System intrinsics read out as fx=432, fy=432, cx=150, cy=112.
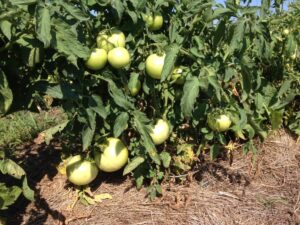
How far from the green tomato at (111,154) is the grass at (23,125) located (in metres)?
1.42

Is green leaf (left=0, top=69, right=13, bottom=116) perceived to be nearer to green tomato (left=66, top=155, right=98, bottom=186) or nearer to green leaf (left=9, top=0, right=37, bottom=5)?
green leaf (left=9, top=0, right=37, bottom=5)

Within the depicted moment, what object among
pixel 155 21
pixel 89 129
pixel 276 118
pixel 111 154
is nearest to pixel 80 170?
pixel 111 154

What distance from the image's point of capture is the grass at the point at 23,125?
12.3ft

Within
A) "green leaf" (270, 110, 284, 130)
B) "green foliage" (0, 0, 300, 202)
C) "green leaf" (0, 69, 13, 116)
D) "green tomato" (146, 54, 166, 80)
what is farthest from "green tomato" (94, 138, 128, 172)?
"green leaf" (270, 110, 284, 130)

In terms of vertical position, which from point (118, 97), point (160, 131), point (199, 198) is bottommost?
point (199, 198)

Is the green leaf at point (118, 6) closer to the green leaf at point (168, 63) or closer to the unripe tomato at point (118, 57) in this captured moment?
the unripe tomato at point (118, 57)

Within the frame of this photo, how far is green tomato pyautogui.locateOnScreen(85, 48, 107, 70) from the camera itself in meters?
2.13

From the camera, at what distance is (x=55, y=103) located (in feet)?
8.33

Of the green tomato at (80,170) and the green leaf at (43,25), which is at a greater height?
the green leaf at (43,25)

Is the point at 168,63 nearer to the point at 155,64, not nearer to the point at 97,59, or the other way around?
the point at 155,64

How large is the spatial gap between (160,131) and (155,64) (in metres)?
0.44

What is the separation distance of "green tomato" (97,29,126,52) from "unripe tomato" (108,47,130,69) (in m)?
0.05

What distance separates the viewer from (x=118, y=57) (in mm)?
2113

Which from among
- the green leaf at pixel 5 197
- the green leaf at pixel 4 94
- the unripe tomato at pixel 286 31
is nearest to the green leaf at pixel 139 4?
the green leaf at pixel 4 94
